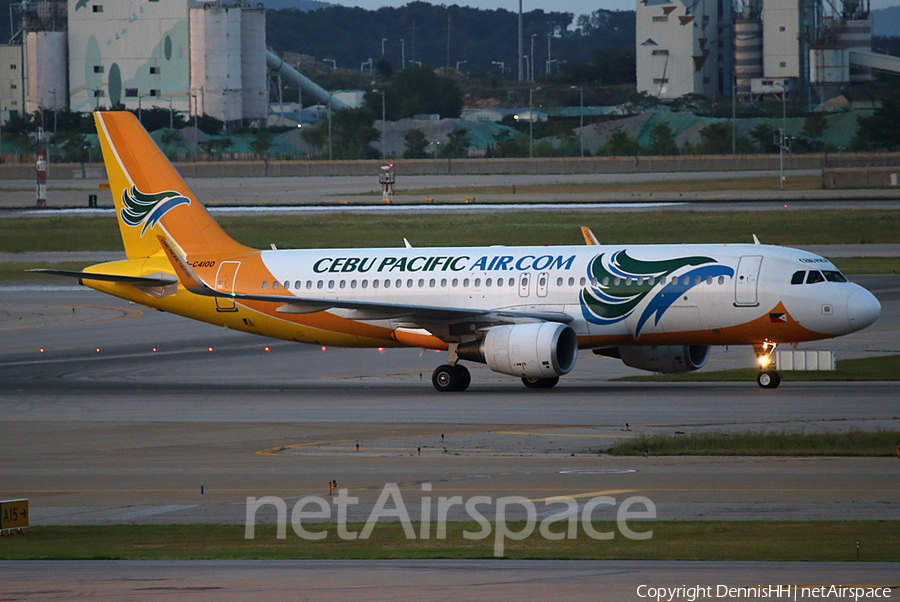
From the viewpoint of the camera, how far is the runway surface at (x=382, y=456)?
49.1 ft

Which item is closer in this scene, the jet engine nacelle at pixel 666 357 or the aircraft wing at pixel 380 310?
the aircraft wing at pixel 380 310

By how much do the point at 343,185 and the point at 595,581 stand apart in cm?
14577

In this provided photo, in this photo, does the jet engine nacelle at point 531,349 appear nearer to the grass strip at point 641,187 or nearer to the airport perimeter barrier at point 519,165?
the grass strip at point 641,187

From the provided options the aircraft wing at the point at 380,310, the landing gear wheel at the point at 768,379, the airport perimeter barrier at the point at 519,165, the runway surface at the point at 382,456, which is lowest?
the runway surface at the point at 382,456

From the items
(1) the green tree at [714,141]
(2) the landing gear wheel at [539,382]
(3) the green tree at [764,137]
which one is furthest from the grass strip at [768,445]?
(3) the green tree at [764,137]

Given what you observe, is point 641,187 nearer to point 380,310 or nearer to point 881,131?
point 881,131

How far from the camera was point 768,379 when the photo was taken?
1357 inches

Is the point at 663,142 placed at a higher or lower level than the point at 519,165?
higher

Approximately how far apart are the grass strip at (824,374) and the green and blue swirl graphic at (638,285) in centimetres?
327

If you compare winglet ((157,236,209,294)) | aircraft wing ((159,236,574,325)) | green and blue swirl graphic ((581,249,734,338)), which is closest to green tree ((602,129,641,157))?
green and blue swirl graphic ((581,249,734,338))

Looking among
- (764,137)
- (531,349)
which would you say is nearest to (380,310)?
(531,349)

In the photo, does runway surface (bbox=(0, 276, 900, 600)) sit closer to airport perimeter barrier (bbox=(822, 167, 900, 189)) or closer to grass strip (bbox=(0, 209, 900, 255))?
grass strip (bbox=(0, 209, 900, 255))

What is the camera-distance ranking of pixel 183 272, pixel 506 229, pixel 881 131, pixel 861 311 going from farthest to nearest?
pixel 881 131
pixel 506 229
pixel 183 272
pixel 861 311

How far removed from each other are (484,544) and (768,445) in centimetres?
977
